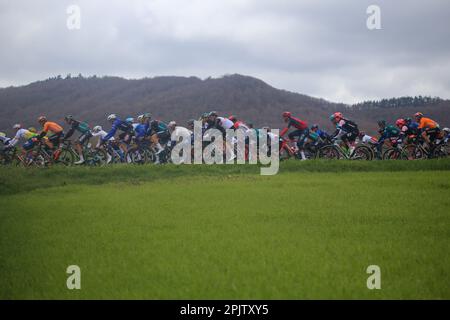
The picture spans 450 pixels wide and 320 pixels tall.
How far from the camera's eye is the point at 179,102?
310 feet

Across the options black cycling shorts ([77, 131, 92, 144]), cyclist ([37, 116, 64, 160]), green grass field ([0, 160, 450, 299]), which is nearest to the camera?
green grass field ([0, 160, 450, 299])

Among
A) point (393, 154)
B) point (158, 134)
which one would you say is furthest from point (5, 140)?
point (393, 154)

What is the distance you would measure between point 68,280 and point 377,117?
84.7 metres

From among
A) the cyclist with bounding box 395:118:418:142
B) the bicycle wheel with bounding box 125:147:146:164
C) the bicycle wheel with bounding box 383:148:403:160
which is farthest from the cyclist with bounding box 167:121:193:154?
the cyclist with bounding box 395:118:418:142

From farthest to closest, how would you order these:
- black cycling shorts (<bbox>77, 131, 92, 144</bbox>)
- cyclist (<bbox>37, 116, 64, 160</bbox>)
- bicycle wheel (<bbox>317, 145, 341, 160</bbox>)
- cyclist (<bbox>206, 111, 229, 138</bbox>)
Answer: black cycling shorts (<bbox>77, 131, 92, 144</bbox>), cyclist (<bbox>37, 116, 64, 160</bbox>), bicycle wheel (<bbox>317, 145, 341, 160</bbox>), cyclist (<bbox>206, 111, 229, 138</bbox>)

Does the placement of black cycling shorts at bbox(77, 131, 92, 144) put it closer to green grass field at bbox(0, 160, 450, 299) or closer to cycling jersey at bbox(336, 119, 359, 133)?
green grass field at bbox(0, 160, 450, 299)

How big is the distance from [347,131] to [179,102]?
7825 cm

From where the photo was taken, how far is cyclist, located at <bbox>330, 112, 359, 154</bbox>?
18.1 metres

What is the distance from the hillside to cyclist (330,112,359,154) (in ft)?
194

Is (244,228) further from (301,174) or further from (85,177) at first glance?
(85,177)

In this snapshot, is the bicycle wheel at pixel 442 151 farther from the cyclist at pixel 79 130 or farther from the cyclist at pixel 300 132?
the cyclist at pixel 79 130

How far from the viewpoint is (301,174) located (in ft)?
51.5

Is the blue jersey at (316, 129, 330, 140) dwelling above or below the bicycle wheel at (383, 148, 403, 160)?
above
